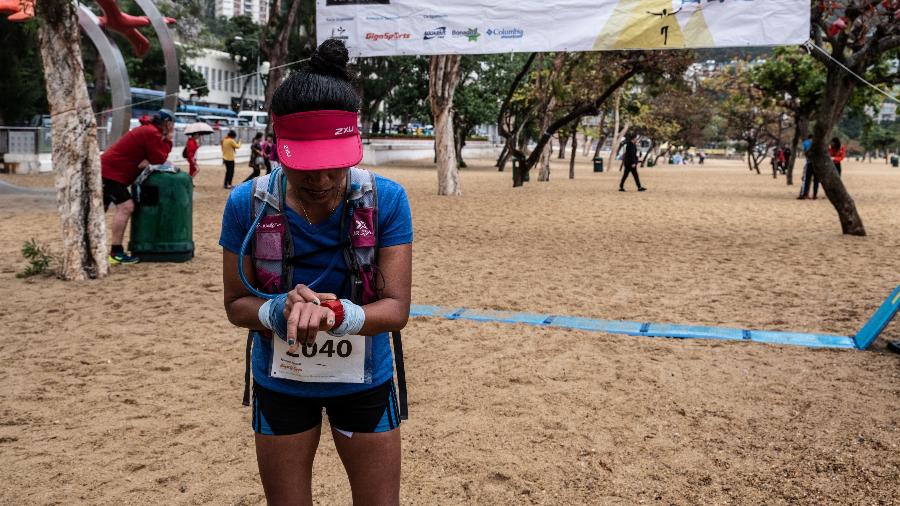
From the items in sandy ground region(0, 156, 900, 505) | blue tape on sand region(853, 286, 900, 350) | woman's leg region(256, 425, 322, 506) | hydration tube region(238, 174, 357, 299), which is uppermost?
hydration tube region(238, 174, 357, 299)

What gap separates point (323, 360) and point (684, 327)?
508cm

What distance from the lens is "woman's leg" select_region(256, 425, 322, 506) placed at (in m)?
2.15

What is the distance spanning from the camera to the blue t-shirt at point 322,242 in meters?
2.05

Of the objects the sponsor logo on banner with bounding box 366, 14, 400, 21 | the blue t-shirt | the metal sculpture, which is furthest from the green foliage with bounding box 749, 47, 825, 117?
the blue t-shirt

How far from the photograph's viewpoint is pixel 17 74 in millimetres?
27594

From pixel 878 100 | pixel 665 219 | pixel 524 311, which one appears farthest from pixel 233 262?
pixel 878 100

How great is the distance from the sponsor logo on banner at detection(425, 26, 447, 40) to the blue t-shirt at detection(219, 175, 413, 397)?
9446mm

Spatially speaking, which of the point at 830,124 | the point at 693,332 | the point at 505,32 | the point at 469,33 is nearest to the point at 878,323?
the point at 693,332

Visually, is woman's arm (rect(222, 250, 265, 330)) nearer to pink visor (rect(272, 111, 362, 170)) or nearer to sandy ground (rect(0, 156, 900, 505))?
pink visor (rect(272, 111, 362, 170))

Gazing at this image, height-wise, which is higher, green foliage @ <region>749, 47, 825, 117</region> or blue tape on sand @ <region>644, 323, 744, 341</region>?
green foliage @ <region>749, 47, 825, 117</region>

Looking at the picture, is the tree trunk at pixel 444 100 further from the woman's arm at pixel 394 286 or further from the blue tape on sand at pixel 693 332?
the woman's arm at pixel 394 286

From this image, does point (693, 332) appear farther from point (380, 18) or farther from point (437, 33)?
point (380, 18)

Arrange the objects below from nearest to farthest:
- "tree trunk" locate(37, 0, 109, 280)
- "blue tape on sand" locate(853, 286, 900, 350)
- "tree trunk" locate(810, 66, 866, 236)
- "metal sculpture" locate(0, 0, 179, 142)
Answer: "blue tape on sand" locate(853, 286, 900, 350)
"tree trunk" locate(37, 0, 109, 280)
"tree trunk" locate(810, 66, 866, 236)
"metal sculpture" locate(0, 0, 179, 142)

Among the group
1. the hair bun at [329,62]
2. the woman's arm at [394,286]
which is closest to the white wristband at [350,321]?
the woman's arm at [394,286]
